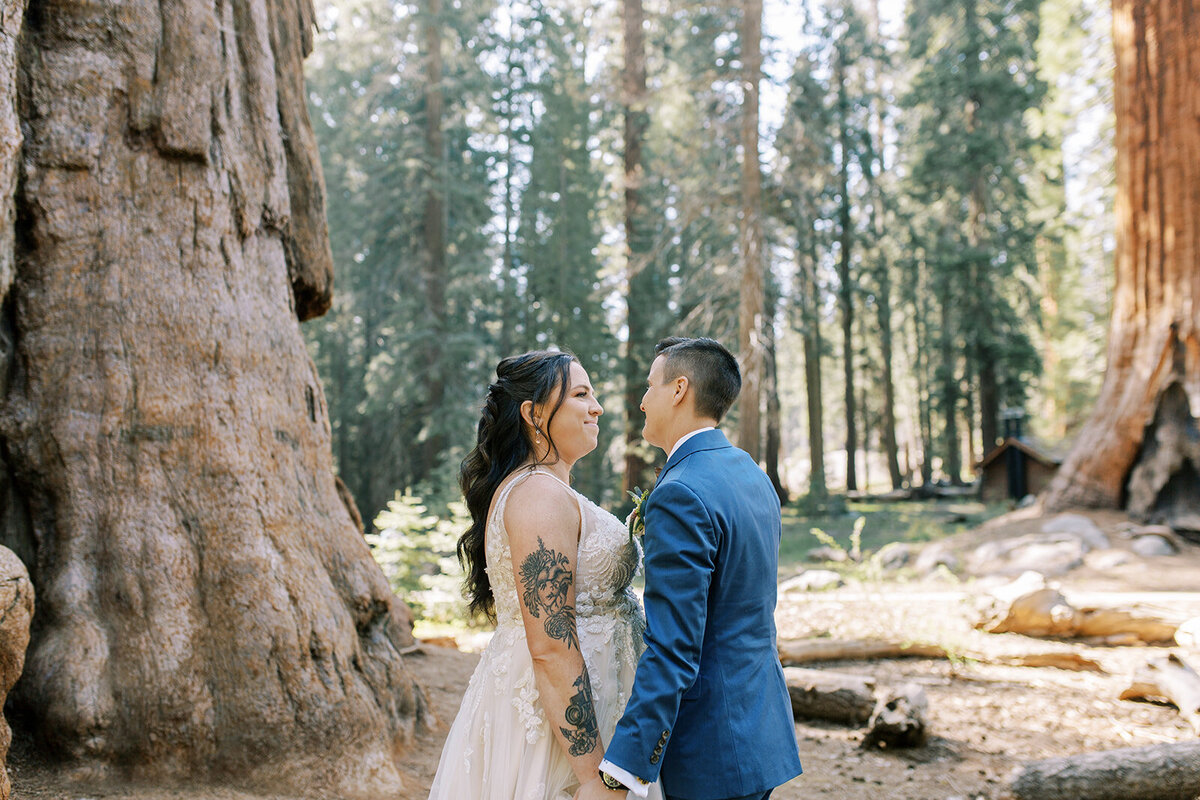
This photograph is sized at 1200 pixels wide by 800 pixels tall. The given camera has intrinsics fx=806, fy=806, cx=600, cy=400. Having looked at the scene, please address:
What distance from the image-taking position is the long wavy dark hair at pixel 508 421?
2.74m

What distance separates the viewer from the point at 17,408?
150 inches

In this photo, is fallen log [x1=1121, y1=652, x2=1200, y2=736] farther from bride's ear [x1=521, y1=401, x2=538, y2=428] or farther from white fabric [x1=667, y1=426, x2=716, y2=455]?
bride's ear [x1=521, y1=401, x2=538, y2=428]

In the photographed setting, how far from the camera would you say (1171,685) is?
5.68 m

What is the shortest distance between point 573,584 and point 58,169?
342cm

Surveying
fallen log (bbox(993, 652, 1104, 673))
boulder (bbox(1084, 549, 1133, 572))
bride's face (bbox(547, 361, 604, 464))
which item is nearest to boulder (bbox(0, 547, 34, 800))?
bride's face (bbox(547, 361, 604, 464))

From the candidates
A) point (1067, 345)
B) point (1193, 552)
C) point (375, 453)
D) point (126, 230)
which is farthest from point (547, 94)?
point (1067, 345)

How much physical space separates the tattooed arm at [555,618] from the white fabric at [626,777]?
0.21m

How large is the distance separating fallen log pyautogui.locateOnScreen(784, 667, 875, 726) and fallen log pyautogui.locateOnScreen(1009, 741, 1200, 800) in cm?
157

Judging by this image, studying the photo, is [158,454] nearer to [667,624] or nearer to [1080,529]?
[667,624]

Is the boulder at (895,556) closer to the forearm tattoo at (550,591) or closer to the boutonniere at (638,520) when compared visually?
the boutonniere at (638,520)

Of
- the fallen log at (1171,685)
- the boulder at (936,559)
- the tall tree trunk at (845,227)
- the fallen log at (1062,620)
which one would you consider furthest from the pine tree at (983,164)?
the fallen log at (1171,685)

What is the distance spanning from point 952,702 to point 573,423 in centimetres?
505

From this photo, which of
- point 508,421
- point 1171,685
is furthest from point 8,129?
point 1171,685

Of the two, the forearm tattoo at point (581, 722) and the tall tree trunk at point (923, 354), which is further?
the tall tree trunk at point (923, 354)
